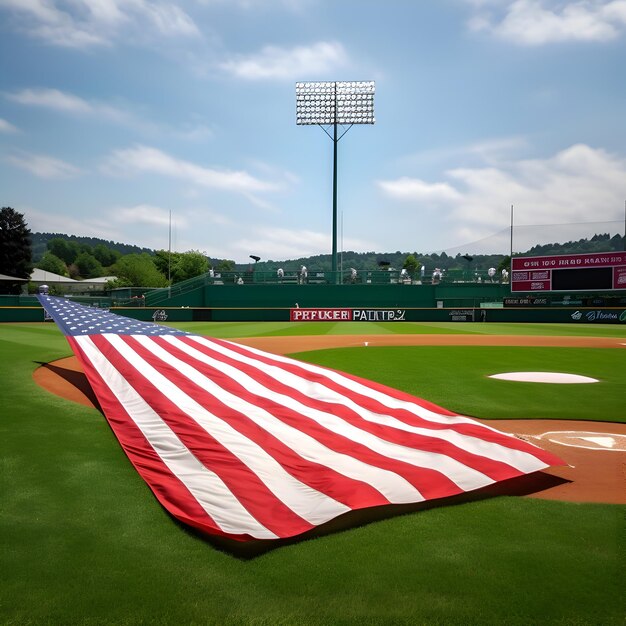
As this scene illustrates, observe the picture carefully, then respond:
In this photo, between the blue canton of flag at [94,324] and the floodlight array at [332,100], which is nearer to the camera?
the blue canton of flag at [94,324]

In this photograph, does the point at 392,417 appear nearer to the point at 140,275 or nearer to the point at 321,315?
the point at 321,315

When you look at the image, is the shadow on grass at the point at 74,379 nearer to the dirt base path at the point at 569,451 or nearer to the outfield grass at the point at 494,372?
the dirt base path at the point at 569,451

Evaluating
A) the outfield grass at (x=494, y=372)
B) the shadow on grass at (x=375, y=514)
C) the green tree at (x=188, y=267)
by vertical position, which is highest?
the green tree at (x=188, y=267)

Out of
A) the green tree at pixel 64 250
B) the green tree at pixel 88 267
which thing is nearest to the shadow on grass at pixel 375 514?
the green tree at pixel 88 267

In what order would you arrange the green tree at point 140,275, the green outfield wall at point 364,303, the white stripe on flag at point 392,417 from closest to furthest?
the white stripe on flag at point 392,417, the green outfield wall at point 364,303, the green tree at point 140,275

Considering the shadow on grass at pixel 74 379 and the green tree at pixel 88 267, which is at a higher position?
the green tree at pixel 88 267

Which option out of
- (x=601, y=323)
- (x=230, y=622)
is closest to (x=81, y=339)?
(x=230, y=622)

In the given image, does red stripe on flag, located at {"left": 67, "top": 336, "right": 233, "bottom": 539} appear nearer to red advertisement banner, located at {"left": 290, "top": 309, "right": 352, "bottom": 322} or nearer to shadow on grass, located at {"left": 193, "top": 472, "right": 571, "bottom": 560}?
shadow on grass, located at {"left": 193, "top": 472, "right": 571, "bottom": 560}
